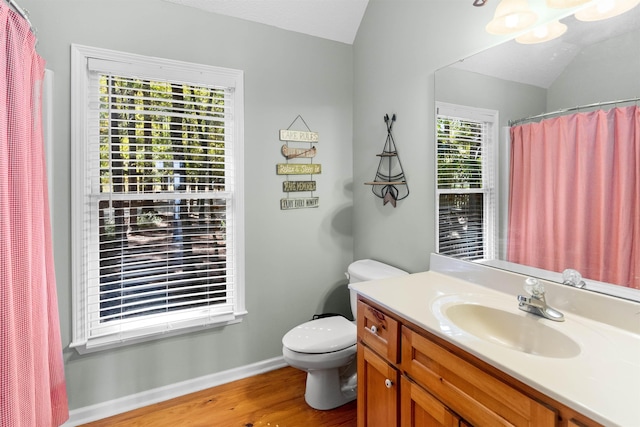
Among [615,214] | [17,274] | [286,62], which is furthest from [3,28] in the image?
[615,214]

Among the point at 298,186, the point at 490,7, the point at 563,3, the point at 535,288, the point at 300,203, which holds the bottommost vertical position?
the point at 535,288

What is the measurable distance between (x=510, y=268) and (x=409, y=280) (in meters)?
0.46

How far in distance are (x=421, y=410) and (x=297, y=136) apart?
1838mm

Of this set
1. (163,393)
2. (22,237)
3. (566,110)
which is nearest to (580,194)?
(566,110)

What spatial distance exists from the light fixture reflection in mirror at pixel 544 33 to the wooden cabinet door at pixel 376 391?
1.47 meters

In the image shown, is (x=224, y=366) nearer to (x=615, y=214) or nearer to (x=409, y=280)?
(x=409, y=280)

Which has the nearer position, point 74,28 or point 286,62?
point 74,28

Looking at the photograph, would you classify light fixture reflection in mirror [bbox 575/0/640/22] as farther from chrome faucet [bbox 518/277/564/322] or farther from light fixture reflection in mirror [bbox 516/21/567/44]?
chrome faucet [bbox 518/277/564/322]

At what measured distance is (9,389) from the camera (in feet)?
3.68

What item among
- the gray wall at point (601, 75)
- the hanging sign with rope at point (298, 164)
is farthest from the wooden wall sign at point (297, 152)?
the gray wall at point (601, 75)

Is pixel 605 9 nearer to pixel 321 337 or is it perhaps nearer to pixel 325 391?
pixel 321 337

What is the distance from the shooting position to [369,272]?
205 centimetres

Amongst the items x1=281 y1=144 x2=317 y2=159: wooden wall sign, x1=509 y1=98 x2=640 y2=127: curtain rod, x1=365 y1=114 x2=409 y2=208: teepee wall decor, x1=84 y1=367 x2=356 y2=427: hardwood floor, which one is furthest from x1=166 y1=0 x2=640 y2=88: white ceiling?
x1=84 y1=367 x2=356 y2=427: hardwood floor

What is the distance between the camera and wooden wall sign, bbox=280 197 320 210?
234cm
